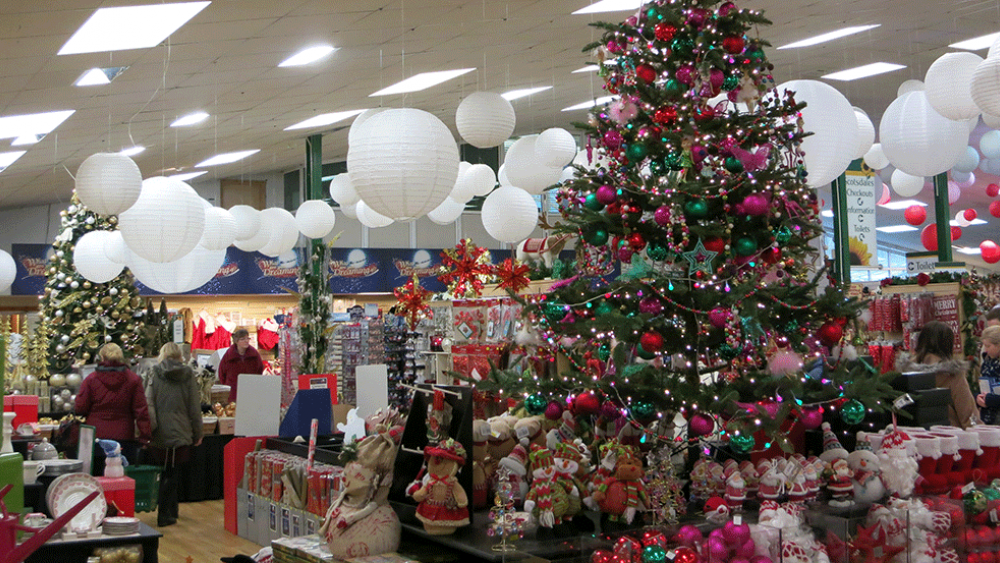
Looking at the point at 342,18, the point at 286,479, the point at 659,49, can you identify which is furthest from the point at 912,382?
the point at 342,18

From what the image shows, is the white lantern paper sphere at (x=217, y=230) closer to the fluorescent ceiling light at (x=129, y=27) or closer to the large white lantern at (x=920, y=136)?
the fluorescent ceiling light at (x=129, y=27)

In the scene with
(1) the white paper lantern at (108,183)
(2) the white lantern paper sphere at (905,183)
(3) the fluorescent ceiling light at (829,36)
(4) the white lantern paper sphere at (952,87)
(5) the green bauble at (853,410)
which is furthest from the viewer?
(2) the white lantern paper sphere at (905,183)

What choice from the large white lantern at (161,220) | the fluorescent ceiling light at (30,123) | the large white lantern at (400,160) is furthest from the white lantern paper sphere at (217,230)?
the large white lantern at (400,160)

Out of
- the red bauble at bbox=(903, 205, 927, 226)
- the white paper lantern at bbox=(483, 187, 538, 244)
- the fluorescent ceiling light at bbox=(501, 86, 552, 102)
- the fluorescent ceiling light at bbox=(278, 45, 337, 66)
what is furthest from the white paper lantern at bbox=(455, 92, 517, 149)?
the red bauble at bbox=(903, 205, 927, 226)

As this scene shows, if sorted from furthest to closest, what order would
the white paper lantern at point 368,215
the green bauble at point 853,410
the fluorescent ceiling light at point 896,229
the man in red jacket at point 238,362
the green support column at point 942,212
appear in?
the fluorescent ceiling light at point 896,229, the green support column at point 942,212, the man in red jacket at point 238,362, the white paper lantern at point 368,215, the green bauble at point 853,410

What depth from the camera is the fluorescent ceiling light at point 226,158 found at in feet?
42.2

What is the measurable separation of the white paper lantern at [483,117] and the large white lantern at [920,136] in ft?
8.49

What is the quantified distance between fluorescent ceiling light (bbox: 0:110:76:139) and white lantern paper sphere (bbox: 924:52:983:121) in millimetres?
6338

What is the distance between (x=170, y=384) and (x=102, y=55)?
2822 mm

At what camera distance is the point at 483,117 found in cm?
623

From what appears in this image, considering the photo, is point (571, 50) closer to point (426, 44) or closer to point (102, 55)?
point (426, 44)

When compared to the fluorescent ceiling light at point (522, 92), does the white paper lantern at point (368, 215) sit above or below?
below

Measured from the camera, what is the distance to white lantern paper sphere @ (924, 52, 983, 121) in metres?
5.80

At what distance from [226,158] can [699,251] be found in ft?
34.8
